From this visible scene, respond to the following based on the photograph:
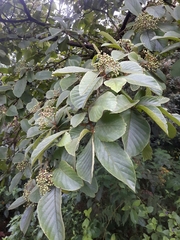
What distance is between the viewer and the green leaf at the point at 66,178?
0.45 m

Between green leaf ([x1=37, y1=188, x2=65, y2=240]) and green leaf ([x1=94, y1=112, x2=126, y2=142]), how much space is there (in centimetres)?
14

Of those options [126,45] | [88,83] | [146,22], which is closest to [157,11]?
[146,22]

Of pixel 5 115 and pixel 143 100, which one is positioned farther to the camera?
pixel 5 115

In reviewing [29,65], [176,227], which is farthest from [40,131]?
[176,227]

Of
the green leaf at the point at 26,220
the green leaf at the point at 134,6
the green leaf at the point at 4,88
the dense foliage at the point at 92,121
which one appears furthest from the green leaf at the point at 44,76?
the green leaf at the point at 26,220

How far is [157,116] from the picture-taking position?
416 mm

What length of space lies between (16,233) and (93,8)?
59.6 inches

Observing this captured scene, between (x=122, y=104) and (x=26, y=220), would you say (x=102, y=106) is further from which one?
(x=26, y=220)

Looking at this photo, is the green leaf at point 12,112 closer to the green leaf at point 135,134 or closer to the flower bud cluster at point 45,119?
the flower bud cluster at point 45,119

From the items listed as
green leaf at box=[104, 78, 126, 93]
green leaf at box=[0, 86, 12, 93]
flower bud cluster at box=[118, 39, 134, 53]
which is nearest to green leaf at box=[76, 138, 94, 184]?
green leaf at box=[104, 78, 126, 93]

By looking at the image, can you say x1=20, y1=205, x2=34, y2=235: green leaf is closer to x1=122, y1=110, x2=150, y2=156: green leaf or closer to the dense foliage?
the dense foliage

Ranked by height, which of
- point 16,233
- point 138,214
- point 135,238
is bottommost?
point 135,238

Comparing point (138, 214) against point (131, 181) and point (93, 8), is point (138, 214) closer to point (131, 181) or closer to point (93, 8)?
point (131, 181)

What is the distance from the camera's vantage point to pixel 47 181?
0.50 meters
